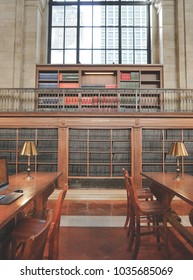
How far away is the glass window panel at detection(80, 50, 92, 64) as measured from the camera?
→ 8828 millimetres

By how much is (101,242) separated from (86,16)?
28.4 feet

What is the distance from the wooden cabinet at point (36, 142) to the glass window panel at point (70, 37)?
423 cm

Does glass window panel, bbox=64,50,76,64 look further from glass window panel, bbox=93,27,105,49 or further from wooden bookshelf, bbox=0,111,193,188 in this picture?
wooden bookshelf, bbox=0,111,193,188

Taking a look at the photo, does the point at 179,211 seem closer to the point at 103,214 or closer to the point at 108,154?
the point at 103,214

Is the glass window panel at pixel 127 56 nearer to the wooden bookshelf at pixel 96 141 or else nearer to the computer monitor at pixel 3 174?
the wooden bookshelf at pixel 96 141

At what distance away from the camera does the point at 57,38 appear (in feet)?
29.3

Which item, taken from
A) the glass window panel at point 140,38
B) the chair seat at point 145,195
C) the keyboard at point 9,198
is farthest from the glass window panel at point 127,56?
the keyboard at point 9,198

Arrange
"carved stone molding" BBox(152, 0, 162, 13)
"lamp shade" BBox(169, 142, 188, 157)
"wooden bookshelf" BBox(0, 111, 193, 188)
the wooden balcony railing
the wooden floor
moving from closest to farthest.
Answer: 1. the wooden floor
2. "lamp shade" BBox(169, 142, 188, 157)
3. "wooden bookshelf" BBox(0, 111, 193, 188)
4. the wooden balcony railing
5. "carved stone molding" BBox(152, 0, 162, 13)

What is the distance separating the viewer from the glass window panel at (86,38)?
8906 mm

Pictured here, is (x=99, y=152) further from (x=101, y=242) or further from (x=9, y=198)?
(x=9, y=198)

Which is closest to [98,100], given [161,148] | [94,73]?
[94,73]

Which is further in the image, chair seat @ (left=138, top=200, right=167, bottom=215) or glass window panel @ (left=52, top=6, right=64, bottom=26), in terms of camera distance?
glass window panel @ (left=52, top=6, right=64, bottom=26)

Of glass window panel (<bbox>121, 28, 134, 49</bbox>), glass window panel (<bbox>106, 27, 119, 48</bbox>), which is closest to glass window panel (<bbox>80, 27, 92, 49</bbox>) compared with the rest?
glass window panel (<bbox>106, 27, 119, 48</bbox>)

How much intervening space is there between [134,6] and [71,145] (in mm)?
6287
